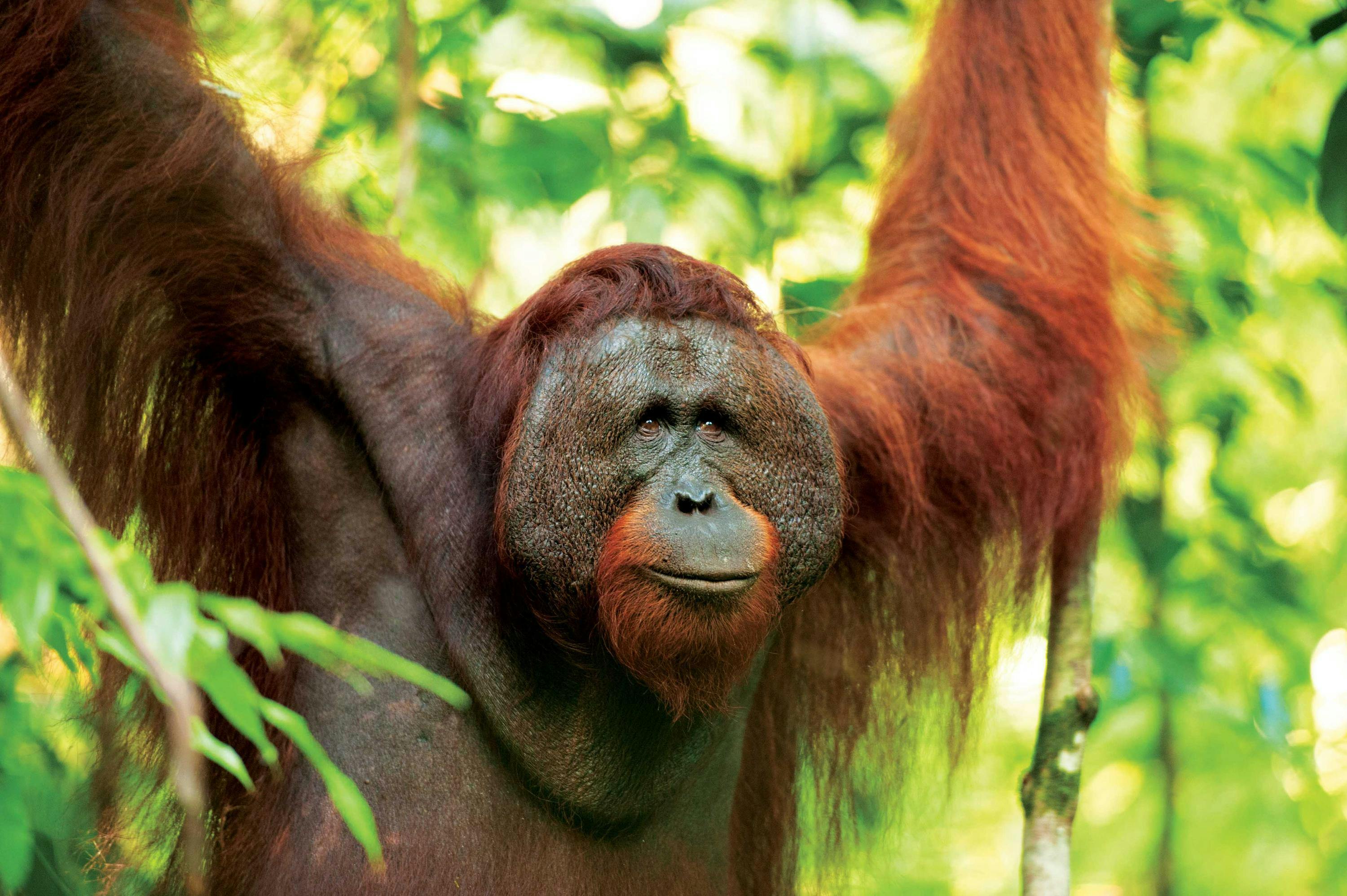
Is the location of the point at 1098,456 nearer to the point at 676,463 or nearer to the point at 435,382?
the point at 676,463

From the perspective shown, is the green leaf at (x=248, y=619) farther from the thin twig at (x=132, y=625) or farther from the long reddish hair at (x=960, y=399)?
the long reddish hair at (x=960, y=399)

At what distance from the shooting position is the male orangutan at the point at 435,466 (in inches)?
107

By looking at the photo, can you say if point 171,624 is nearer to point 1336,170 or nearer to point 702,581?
point 702,581

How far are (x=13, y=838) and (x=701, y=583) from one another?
1.26 metres

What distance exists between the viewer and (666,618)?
2.63m

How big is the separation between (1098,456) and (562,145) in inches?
79.5

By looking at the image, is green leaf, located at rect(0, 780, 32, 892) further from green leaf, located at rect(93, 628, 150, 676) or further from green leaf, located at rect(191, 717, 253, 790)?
green leaf, located at rect(191, 717, 253, 790)

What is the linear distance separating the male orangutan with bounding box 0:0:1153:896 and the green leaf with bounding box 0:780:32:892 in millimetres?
1059

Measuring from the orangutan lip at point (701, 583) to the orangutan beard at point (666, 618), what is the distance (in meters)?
0.02

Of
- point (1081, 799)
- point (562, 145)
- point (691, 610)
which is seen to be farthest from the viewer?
point (1081, 799)

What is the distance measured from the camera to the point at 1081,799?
7.75 m

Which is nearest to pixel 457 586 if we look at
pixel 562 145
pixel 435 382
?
pixel 435 382

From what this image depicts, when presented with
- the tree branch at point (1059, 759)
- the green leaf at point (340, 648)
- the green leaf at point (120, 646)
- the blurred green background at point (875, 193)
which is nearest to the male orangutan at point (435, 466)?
the tree branch at point (1059, 759)

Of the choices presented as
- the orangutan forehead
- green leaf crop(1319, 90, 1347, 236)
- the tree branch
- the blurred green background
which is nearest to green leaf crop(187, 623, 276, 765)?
the orangutan forehead
